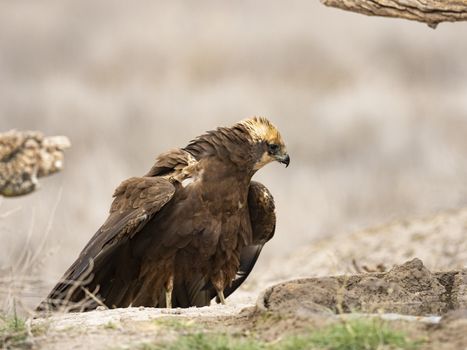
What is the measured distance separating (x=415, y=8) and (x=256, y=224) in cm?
269

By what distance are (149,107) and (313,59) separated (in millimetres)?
2610

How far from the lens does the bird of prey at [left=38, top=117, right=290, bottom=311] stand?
8.64 meters

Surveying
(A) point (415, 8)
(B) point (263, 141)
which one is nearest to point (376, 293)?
(A) point (415, 8)

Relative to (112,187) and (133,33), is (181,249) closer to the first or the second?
(112,187)

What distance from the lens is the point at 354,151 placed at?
15.7 meters

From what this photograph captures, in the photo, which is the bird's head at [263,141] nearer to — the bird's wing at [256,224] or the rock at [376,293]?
the bird's wing at [256,224]

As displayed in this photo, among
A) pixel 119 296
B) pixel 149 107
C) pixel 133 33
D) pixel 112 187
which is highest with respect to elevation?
pixel 133 33

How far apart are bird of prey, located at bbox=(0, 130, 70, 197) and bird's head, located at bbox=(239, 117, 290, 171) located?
5.23 feet

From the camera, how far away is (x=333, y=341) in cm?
588

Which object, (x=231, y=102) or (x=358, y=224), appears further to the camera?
(x=231, y=102)

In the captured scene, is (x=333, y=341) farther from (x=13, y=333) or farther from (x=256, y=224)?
(x=256, y=224)

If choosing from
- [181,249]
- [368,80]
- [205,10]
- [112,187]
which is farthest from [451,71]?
[181,249]

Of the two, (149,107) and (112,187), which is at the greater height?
(149,107)

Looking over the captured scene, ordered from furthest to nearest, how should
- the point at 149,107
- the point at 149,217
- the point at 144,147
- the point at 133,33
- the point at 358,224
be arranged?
1. the point at 133,33
2. the point at 149,107
3. the point at 144,147
4. the point at 358,224
5. the point at 149,217
